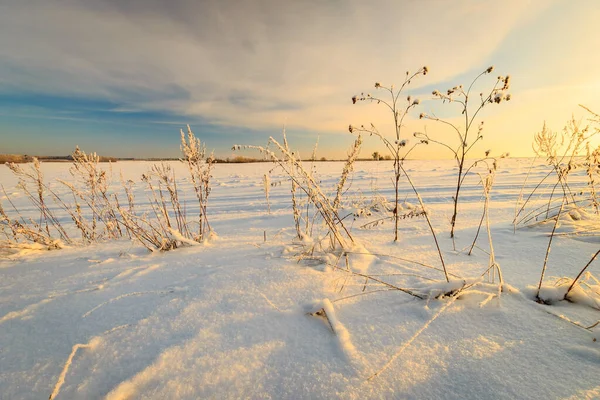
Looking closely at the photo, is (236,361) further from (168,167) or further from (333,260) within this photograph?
(168,167)

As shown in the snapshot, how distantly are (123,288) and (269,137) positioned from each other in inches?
40.1

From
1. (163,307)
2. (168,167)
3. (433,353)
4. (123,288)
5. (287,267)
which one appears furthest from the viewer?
(168,167)

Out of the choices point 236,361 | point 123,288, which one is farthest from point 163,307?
point 236,361

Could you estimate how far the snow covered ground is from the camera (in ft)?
2.19

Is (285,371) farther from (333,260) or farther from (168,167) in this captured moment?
(168,167)

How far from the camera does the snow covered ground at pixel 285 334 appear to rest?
2.19ft

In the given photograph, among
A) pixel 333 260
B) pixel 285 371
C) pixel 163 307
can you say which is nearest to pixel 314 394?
pixel 285 371

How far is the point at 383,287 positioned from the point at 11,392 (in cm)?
120

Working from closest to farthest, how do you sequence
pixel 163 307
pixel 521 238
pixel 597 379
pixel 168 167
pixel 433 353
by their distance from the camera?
pixel 597 379 → pixel 433 353 → pixel 163 307 → pixel 521 238 → pixel 168 167

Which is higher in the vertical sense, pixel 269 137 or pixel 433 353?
pixel 269 137

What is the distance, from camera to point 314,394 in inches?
25.2

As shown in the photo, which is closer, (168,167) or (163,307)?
(163,307)

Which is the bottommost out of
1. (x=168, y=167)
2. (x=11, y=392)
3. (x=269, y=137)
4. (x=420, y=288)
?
(x=11, y=392)

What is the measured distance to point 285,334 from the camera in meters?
0.86
